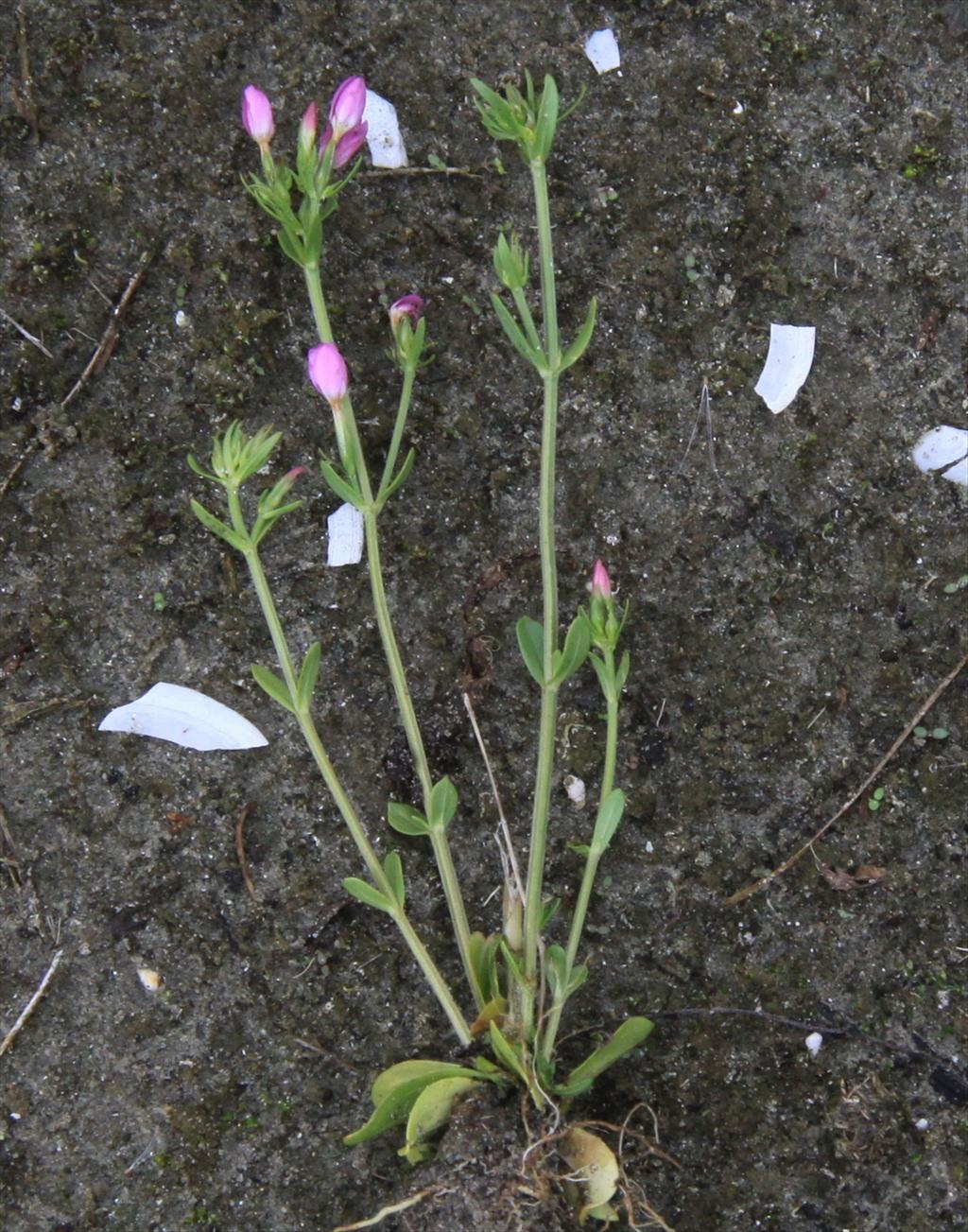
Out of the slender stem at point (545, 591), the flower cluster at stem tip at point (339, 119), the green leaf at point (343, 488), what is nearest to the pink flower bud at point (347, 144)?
the flower cluster at stem tip at point (339, 119)

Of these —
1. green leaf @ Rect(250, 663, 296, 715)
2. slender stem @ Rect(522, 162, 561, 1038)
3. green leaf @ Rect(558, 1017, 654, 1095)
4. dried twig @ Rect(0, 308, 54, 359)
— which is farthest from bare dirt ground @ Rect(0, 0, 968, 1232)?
green leaf @ Rect(250, 663, 296, 715)

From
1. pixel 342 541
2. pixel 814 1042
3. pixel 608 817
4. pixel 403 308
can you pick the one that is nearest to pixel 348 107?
pixel 403 308

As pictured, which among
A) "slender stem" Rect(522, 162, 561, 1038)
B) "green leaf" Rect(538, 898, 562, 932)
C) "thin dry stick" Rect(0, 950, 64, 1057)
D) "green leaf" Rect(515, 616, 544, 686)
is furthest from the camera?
"thin dry stick" Rect(0, 950, 64, 1057)

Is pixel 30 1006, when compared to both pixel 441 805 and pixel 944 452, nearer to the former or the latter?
pixel 441 805

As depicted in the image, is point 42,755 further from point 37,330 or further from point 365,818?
point 37,330

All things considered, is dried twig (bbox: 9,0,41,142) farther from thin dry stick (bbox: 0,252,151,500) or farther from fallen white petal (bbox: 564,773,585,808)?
fallen white petal (bbox: 564,773,585,808)
